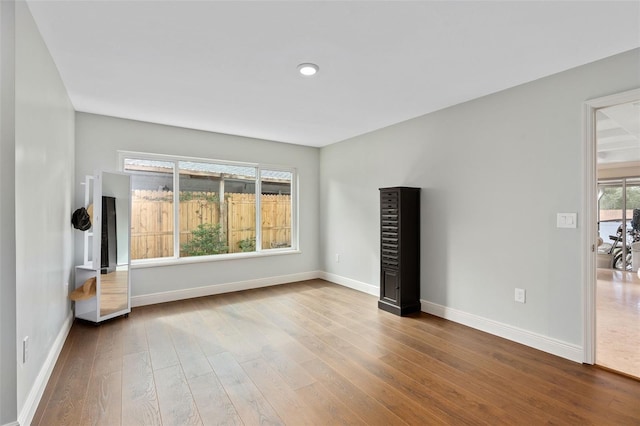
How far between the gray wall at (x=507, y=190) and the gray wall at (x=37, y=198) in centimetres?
363

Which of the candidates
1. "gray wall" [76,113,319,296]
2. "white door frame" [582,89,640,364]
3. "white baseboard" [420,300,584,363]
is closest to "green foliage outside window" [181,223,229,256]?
"gray wall" [76,113,319,296]

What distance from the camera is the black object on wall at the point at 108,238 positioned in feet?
11.3

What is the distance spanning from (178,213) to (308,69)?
292cm

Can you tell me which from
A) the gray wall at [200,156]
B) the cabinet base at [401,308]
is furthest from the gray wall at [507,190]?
the gray wall at [200,156]

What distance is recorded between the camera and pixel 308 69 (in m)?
2.61

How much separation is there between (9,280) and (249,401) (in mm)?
1536

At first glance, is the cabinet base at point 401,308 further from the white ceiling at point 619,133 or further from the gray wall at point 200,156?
the white ceiling at point 619,133

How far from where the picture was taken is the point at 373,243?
467 centimetres

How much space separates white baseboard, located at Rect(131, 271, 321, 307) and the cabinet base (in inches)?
75.8

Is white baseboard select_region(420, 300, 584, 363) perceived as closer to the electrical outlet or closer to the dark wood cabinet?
the dark wood cabinet

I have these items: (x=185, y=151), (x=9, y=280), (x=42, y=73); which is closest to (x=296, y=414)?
(x=9, y=280)

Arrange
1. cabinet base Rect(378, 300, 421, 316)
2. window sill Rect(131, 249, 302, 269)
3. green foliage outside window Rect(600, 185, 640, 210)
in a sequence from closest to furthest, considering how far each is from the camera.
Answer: cabinet base Rect(378, 300, 421, 316) < window sill Rect(131, 249, 302, 269) < green foliage outside window Rect(600, 185, 640, 210)

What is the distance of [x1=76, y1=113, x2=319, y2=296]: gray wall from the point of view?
12.6 ft

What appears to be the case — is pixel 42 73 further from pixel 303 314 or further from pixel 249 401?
pixel 303 314
